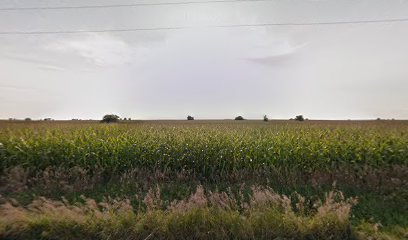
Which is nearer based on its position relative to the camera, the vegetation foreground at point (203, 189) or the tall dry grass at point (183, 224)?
the tall dry grass at point (183, 224)

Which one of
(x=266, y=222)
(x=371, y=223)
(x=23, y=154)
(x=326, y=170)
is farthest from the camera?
(x=23, y=154)

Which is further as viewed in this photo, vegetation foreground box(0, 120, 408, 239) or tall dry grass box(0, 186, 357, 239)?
vegetation foreground box(0, 120, 408, 239)

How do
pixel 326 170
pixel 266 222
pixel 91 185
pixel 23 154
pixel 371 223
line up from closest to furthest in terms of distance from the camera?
pixel 266 222, pixel 371 223, pixel 91 185, pixel 326 170, pixel 23 154

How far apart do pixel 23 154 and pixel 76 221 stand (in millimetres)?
5065

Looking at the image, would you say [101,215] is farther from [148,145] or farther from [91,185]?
[148,145]

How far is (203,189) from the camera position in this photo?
5926mm

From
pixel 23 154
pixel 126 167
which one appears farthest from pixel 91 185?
pixel 23 154

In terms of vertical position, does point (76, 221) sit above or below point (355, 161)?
below

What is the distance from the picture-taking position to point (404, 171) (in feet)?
23.0

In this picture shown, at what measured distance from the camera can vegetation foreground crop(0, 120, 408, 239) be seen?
431cm

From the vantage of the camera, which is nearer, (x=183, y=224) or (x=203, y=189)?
(x=183, y=224)

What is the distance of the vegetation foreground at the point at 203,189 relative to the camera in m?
4.31

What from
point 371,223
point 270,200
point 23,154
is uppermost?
point 23,154

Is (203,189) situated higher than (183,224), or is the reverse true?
(203,189)
